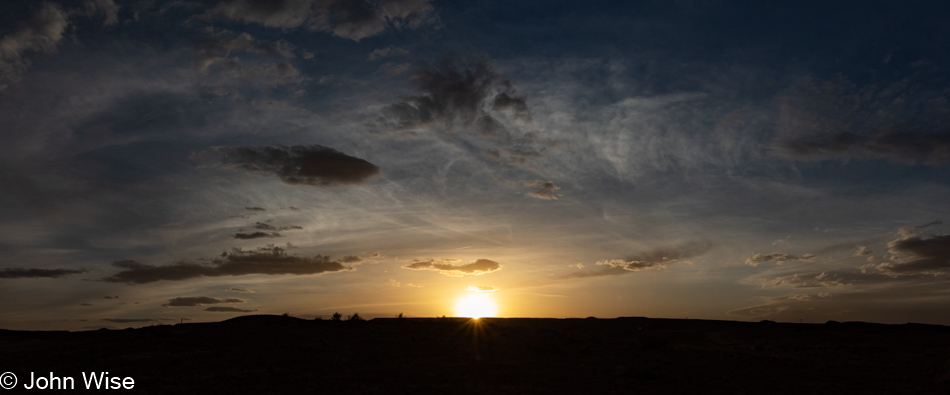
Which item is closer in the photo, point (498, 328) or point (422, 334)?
point (422, 334)

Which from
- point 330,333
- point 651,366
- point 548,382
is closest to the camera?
point 548,382

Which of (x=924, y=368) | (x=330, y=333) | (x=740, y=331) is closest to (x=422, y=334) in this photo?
(x=330, y=333)

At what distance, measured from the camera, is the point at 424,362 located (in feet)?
83.7

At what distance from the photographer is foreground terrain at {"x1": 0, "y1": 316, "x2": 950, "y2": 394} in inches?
834

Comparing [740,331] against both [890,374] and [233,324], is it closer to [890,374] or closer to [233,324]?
[890,374]

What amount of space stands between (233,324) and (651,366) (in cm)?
2543

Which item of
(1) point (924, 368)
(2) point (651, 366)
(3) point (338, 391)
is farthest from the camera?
(1) point (924, 368)

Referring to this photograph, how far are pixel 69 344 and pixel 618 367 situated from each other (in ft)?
96.4

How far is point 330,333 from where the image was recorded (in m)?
33.2

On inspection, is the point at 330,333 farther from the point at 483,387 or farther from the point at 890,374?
→ the point at 890,374

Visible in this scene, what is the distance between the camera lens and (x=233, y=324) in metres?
35.4

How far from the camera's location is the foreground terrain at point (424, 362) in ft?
69.5

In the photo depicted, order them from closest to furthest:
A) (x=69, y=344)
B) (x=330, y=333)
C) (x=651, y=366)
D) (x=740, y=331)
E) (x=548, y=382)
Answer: (x=548, y=382)
(x=651, y=366)
(x=69, y=344)
(x=330, y=333)
(x=740, y=331)

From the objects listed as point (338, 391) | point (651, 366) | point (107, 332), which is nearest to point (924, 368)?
point (651, 366)
